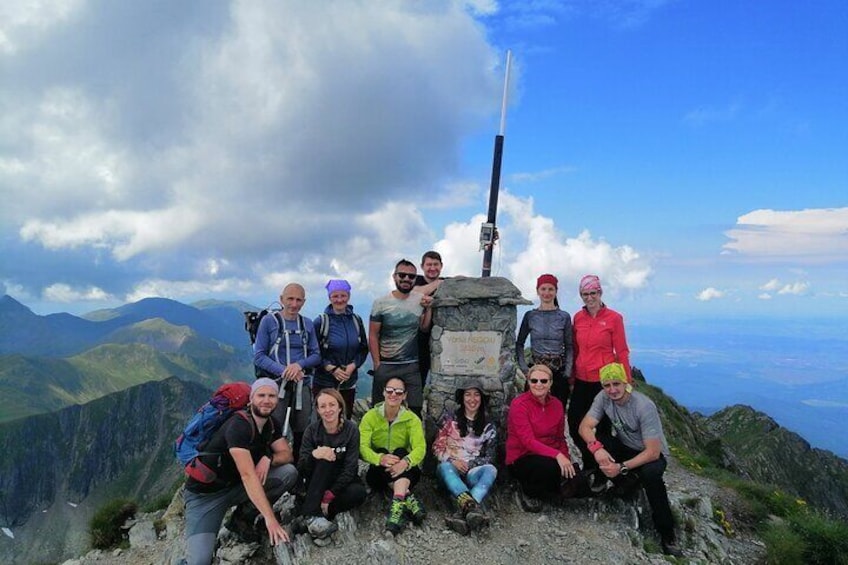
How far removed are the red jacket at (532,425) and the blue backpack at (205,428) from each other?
181 inches

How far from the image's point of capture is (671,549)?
27.2 ft

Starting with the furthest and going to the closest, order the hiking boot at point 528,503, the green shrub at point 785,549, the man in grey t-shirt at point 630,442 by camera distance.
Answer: the green shrub at point 785,549, the hiking boot at point 528,503, the man in grey t-shirt at point 630,442

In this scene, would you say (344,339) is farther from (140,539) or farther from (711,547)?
(140,539)

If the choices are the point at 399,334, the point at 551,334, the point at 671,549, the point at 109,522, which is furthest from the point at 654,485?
the point at 109,522

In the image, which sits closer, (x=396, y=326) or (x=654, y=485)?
(x=654, y=485)

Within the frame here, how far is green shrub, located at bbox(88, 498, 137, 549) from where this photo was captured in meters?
14.2

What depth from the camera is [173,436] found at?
15388 cm

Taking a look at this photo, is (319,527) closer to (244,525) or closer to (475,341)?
(244,525)

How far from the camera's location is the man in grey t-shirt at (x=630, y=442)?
8.11m

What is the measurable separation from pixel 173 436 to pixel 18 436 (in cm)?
4507

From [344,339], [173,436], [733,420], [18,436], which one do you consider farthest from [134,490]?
[344,339]

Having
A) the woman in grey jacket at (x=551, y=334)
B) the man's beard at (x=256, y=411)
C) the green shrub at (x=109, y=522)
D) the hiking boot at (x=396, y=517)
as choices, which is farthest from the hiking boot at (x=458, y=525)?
the green shrub at (x=109, y=522)

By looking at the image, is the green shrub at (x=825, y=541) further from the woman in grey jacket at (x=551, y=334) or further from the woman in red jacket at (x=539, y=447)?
the woman in grey jacket at (x=551, y=334)

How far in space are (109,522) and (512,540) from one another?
13025mm
